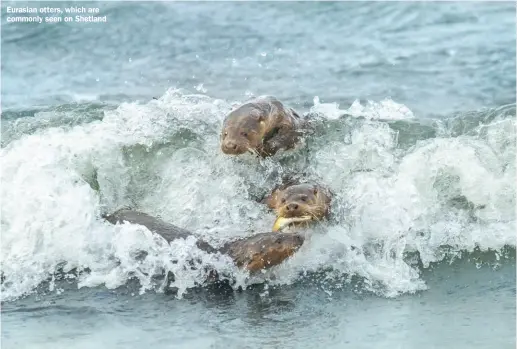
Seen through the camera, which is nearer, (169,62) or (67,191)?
(67,191)

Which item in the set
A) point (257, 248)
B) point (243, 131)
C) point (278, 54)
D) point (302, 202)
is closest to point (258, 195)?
point (243, 131)

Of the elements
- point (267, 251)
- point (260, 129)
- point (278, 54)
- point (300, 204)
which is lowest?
point (267, 251)

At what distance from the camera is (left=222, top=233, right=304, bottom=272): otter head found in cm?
761

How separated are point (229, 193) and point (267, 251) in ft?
5.81

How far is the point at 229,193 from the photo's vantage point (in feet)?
30.5

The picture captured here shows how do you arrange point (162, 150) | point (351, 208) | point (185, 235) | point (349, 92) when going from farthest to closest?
point (349, 92) < point (162, 150) < point (351, 208) < point (185, 235)

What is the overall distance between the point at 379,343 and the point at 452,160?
3346mm

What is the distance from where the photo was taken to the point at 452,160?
31.2 ft

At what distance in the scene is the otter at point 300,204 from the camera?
8250 millimetres

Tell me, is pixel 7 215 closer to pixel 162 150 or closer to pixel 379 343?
pixel 162 150

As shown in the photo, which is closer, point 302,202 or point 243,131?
point 302,202

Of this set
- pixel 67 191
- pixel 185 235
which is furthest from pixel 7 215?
pixel 185 235

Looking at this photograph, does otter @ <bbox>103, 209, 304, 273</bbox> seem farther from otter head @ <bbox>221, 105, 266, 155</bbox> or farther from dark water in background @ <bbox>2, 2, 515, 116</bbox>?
dark water in background @ <bbox>2, 2, 515, 116</bbox>

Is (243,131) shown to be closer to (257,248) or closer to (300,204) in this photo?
(300,204)
